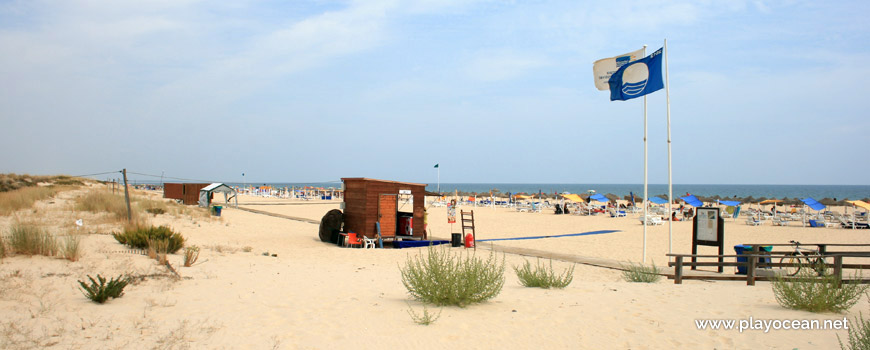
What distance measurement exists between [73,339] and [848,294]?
8212mm

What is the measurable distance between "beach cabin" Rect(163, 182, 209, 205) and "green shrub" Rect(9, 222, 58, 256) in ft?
87.2

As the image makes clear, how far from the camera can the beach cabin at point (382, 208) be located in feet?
53.3

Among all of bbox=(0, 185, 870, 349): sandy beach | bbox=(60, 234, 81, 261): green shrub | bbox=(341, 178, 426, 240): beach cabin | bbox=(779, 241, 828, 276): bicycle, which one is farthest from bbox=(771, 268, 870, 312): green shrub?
bbox=(341, 178, 426, 240): beach cabin

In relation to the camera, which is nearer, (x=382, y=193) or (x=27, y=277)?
(x=27, y=277)

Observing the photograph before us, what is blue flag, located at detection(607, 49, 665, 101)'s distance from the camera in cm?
1252

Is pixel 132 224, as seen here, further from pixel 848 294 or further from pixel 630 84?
pixel 848 294

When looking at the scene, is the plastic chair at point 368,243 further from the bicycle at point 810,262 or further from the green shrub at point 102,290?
the bicycle at point 810,262

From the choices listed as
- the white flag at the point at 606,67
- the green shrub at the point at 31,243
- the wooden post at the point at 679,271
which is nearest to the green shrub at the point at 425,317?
the wooden post at the point at 679,271

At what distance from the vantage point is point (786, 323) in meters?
5.61

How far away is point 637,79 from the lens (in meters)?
12.8

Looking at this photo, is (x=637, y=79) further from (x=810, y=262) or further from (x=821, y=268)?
(x=821, y=268)

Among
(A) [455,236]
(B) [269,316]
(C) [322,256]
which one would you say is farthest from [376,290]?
(A) [455,236]

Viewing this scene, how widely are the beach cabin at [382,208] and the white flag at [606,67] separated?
248 inches

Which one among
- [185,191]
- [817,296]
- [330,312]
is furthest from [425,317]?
[185,191]
